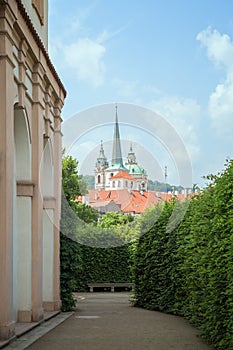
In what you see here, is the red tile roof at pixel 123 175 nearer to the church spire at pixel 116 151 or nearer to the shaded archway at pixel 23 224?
the church spire at pixel 116 151

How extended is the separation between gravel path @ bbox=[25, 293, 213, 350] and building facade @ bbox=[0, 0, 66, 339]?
35.7 inches

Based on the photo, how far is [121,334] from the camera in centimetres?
1170

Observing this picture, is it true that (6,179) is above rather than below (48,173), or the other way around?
below

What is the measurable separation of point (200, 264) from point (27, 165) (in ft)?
14.5

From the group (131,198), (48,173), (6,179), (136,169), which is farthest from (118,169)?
(6,179)

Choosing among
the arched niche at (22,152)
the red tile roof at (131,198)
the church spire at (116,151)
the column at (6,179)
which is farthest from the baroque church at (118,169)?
the column at (6,179)

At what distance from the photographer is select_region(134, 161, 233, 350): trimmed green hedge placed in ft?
30.0

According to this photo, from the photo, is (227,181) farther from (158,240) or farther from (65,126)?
(158,240)

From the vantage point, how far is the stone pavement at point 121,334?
33.2 ft

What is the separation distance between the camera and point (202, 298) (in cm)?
1171

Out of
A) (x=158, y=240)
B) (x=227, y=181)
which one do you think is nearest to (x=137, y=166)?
(x=158, y=240)

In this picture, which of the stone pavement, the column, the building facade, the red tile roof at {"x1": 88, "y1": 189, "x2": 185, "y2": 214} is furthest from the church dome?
the column

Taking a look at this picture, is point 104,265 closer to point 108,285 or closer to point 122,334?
point 108,285

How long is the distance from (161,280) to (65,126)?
17.2 ft
